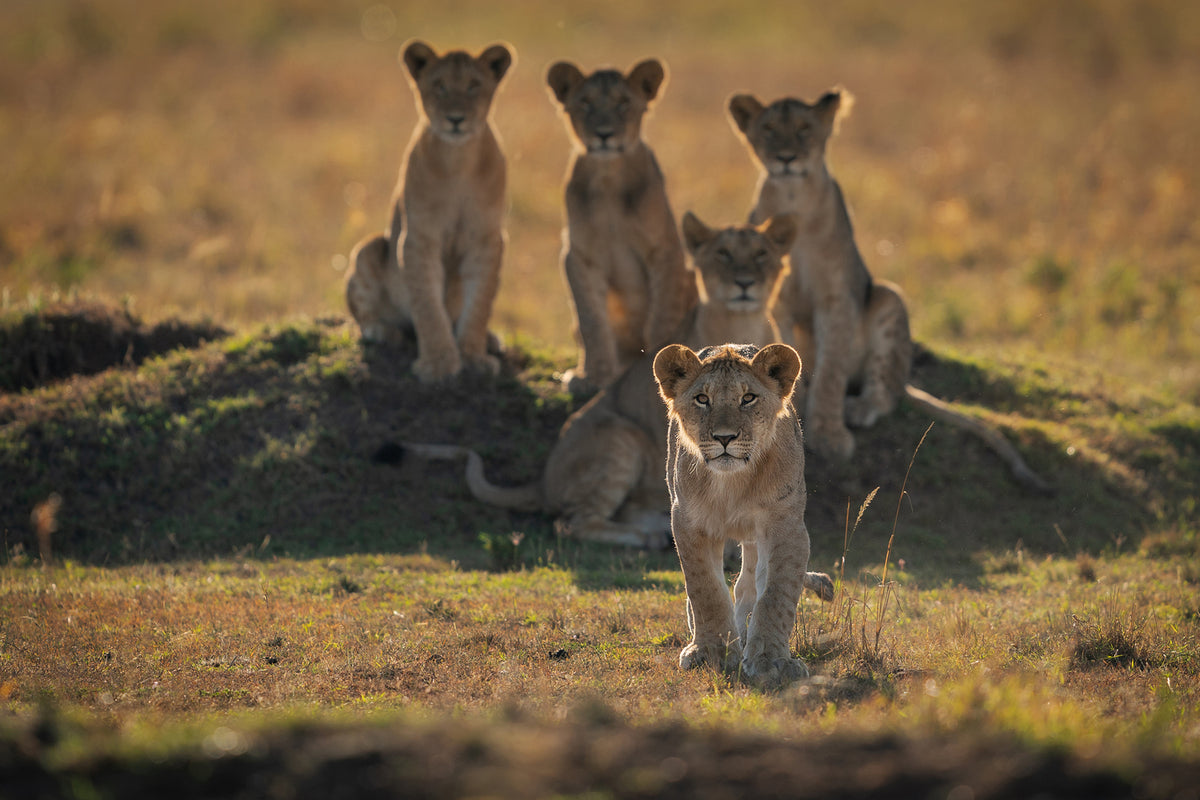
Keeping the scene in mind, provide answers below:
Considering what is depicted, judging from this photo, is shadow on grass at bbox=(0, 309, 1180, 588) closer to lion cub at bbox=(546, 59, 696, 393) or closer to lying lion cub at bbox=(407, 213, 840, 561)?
lying lion cub at bbox=(407, 213, 840, 561)

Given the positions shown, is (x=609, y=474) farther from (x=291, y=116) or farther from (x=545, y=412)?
(x=291, y=116)

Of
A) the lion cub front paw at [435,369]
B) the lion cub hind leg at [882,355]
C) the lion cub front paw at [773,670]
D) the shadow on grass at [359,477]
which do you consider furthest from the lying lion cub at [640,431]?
the lion cub front paw at [773,670]

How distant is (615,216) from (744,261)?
173 centimetres

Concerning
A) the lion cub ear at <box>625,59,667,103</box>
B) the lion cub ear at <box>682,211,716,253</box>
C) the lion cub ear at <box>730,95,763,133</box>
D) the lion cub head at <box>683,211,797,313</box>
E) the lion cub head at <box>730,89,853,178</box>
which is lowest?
the lion cub head at <box>683,211,797,313</box>

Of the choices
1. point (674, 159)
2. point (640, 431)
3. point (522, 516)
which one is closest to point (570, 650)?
point (640, 431)

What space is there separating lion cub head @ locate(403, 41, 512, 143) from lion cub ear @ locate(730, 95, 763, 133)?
1739 millimetres

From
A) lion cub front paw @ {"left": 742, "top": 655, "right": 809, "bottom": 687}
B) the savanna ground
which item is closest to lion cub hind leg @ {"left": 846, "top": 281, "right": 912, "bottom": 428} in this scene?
the savanna ground

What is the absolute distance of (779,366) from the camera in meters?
5.39

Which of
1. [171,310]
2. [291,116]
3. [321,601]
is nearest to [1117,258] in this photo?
[171,310]

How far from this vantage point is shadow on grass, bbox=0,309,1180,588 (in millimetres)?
8578

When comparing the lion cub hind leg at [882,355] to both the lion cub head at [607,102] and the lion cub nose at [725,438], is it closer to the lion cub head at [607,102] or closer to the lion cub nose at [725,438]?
the lion cub head at [607,102]

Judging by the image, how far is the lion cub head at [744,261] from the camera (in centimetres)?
818

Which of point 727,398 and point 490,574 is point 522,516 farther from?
point 727,398

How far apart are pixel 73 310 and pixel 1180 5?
3322 centimetres
